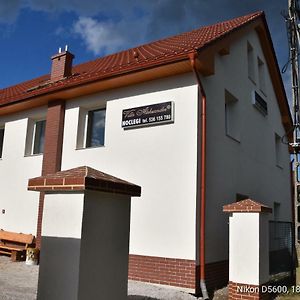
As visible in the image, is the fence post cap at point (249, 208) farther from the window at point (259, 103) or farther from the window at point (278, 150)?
the window at point (278, 150)

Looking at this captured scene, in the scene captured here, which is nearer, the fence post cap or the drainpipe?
the fence post cap

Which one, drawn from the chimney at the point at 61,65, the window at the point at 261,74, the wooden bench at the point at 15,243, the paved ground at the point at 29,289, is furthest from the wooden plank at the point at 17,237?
the window at the point at 261,74

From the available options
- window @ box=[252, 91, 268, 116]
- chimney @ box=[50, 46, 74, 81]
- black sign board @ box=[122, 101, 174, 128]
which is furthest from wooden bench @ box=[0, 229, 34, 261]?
window @ box=[252, 91, 268, 116]

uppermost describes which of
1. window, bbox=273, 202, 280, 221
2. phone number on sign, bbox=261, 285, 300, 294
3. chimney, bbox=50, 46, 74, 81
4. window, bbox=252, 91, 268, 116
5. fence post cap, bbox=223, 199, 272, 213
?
chimney, bbox=50, 46, 74, 81

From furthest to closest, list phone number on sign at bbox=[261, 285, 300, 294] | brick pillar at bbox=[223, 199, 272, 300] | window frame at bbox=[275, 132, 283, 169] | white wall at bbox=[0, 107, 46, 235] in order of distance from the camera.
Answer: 1. window frame at bbox=[275, 132, 283, 169]
2. white wall at bbox=[0, 107, 46, 235]
3. phone number on sign at bbox=[261, 285, 300, 294]
4. brick pillar at bbox=[223, 199, 272, 300]

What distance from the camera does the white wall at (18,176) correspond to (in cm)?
1145

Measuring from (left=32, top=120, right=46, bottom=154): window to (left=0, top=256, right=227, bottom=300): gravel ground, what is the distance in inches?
161

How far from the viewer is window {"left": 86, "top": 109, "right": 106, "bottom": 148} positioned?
1075 centimetres

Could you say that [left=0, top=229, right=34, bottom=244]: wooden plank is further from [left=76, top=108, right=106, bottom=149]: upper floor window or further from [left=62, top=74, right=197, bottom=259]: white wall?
[left=62, top=74, right=197, bottom=259]: white wall

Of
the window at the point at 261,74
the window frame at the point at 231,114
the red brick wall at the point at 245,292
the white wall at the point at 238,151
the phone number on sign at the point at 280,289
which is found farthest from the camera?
the window at the point at 261,74

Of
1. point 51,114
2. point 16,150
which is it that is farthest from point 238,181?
point 16,150

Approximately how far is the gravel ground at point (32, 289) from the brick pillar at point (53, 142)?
2.08 metres

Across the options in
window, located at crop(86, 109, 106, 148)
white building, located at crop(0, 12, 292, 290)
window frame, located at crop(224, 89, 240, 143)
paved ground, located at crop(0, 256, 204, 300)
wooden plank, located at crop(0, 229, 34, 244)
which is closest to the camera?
paved ground, located at crop(0, 256, 204, 300)

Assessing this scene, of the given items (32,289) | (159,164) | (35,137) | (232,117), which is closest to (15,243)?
(35,137)
